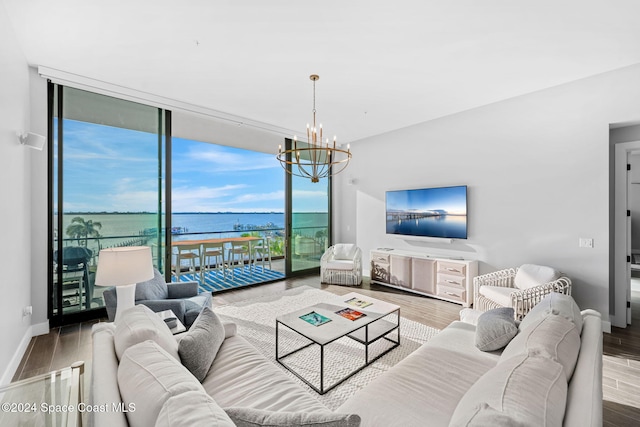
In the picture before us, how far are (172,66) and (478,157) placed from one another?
419cm

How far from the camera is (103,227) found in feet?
11.5

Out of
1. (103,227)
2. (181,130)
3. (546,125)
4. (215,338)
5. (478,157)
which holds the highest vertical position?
(181,130)

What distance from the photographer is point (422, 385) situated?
4.98 ft

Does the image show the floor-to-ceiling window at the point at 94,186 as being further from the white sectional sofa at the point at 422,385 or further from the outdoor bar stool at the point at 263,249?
the outdoor bar stool at the point at 263,249

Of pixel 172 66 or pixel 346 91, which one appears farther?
pixel 346 91

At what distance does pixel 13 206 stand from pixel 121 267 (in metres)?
1.39

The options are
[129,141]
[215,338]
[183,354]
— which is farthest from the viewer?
[129,141]

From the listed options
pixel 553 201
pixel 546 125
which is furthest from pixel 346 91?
pixel 553 201

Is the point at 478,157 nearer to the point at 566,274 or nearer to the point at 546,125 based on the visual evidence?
the point at 546,125

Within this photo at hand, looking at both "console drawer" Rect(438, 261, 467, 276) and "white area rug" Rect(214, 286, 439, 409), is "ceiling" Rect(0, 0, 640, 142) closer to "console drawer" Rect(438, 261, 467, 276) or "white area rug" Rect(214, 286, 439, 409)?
"console drawer" Rect(438, 261, 467, 276)

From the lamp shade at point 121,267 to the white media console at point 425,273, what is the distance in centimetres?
375

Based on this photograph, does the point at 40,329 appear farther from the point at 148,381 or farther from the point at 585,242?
the point at 585,242

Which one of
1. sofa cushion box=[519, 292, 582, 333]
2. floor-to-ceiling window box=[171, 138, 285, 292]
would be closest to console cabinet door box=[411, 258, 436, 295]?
sofa cushion box=[519, 292, 582, 333]

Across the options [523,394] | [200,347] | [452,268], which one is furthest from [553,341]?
[452,268]
